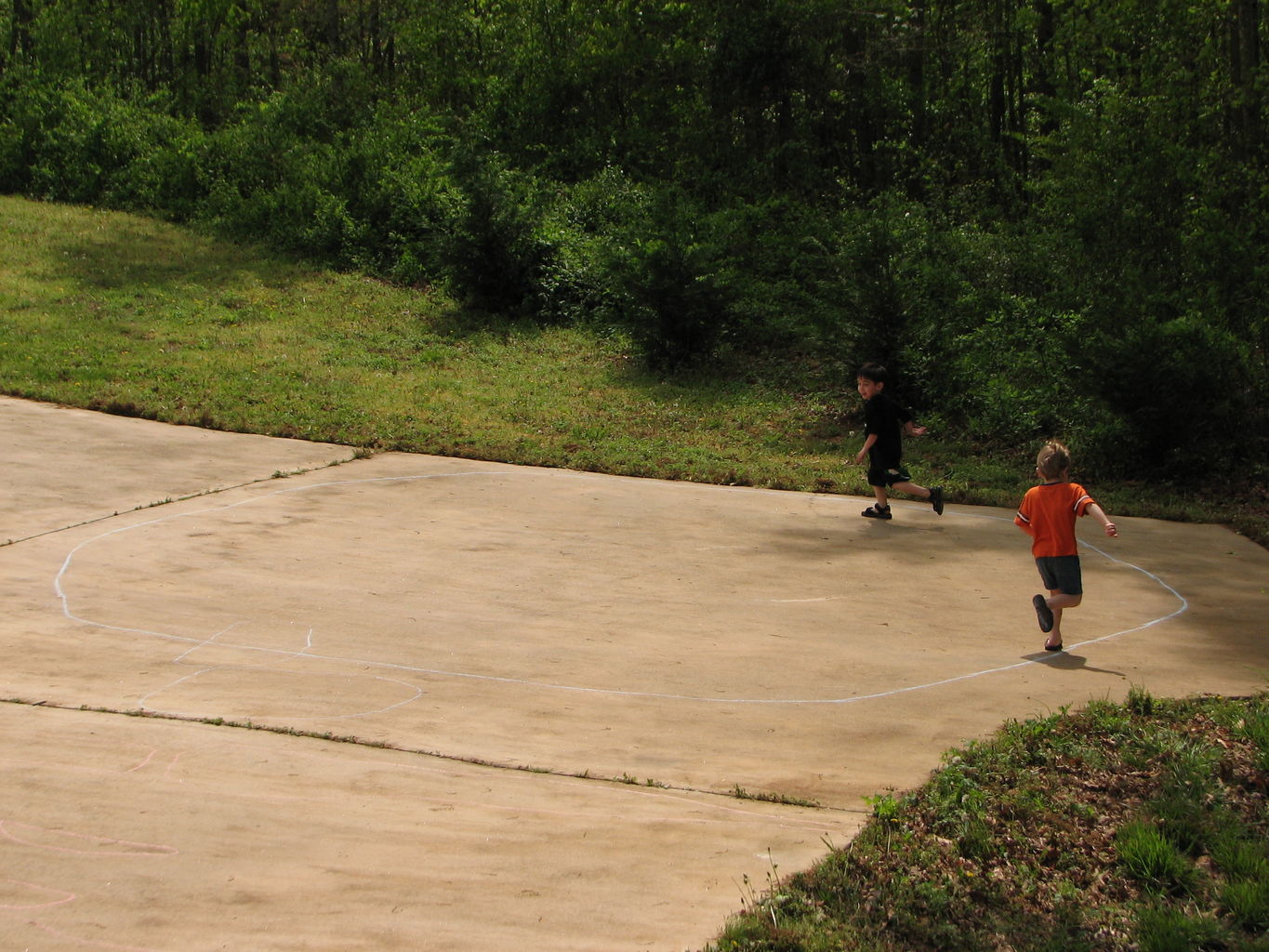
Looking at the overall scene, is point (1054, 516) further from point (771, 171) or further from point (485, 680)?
point (771, 171)

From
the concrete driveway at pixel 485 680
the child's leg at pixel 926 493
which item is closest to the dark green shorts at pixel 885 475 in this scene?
the child's leg at pixel 926 493

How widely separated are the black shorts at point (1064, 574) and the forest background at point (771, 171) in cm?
542

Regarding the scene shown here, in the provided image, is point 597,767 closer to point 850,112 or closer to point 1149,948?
point 1149,948

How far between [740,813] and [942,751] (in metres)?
1.14

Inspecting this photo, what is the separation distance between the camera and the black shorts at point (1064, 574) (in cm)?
686

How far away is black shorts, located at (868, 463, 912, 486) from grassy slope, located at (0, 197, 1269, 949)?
4.14 feet

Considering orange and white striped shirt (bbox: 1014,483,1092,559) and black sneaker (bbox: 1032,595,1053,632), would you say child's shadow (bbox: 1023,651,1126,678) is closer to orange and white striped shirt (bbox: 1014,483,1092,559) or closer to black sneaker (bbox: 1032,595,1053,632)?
black sneaker (bbox: 1032,595,1053,632)

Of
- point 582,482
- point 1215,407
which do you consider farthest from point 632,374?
point 1215,407

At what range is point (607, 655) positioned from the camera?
6773mm

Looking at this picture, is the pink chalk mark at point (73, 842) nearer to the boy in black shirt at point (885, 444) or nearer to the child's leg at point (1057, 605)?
the child's leg at point (1057, 605)

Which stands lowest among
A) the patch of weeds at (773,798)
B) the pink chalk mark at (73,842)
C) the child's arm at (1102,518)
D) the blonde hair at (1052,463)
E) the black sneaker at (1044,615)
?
→ the patch of weeds at (773,798)

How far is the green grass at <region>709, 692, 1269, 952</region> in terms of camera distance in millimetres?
3826

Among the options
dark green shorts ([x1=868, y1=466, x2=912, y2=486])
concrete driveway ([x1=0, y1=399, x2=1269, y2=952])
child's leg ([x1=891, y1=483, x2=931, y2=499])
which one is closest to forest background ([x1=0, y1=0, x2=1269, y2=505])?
child's leg ([x1=891, y1=483, x2=931, y2=499])

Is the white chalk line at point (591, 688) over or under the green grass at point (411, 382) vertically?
under
